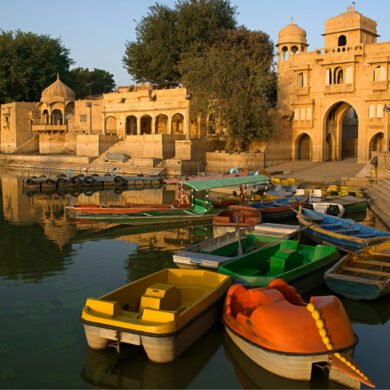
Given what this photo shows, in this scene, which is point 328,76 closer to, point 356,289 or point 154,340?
point 356,289

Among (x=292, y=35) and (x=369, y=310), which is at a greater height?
(x=292, y=35)

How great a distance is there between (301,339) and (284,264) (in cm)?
422

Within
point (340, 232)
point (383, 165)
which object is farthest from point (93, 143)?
point (340, 232)

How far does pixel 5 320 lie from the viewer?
9.64 meters

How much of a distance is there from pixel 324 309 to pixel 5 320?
19.5 feet

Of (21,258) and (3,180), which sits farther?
(3,180)

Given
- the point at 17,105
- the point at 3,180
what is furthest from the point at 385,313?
the point at 17,105

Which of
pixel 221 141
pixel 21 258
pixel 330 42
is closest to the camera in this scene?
pixel 21 258

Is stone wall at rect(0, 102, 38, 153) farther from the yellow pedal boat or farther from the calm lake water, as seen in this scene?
the yellow pedal boat

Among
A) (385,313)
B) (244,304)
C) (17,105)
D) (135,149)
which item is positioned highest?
(17,105)

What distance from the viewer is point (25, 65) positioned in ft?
189

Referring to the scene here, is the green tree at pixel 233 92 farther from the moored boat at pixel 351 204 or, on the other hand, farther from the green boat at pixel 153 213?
the green boat at pixel 153 213

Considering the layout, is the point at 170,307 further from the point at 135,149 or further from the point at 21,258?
the point at 135,149

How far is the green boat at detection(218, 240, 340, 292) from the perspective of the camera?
33.7 ft
